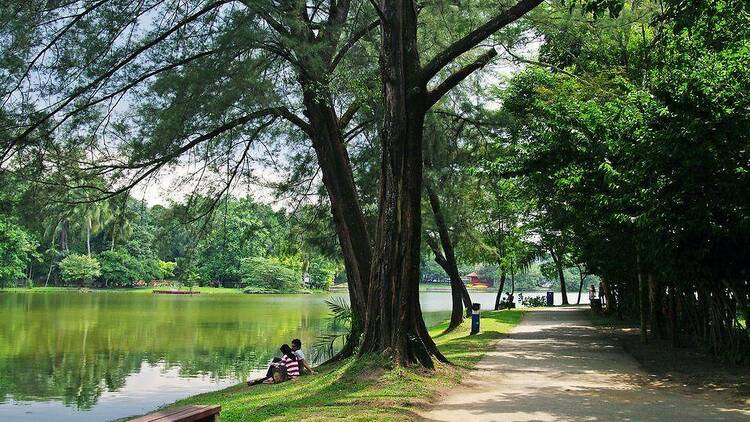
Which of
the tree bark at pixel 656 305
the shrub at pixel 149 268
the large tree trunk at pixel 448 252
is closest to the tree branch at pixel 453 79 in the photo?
the large tree trunk at pixel 448 252

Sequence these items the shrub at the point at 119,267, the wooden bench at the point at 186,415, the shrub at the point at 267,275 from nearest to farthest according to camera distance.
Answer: the wooden bench at the point at 186,415
the shrub at the point at 119,267
the shrub at the point at 267,275

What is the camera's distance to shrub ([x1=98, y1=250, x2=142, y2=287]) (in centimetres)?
7769

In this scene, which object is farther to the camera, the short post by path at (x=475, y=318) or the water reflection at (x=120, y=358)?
the short post by path at (x=475, y=318)

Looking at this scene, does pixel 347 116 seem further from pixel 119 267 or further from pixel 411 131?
pixel 119 267

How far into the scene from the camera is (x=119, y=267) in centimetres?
7788

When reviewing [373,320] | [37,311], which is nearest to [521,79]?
[373,320]

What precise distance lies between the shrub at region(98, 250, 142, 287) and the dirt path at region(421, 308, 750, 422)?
230 ft

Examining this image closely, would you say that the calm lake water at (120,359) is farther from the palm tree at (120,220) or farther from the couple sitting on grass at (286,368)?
the palm tree at (120,220)

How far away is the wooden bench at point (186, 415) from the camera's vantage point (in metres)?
4.98

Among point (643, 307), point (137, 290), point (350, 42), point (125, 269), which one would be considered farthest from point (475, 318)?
point (125, 269)

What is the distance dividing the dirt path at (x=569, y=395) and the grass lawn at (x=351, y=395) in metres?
0.36

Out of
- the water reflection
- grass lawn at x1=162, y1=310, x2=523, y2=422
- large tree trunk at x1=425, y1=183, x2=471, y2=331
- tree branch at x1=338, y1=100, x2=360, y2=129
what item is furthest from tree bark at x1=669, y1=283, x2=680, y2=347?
the water reflection

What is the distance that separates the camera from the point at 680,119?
10.1m

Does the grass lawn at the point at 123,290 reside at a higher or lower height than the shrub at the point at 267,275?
lower
